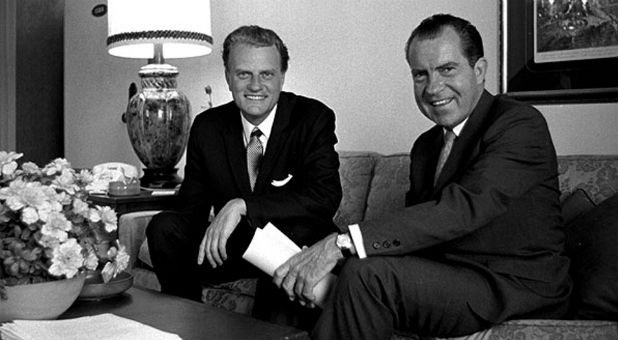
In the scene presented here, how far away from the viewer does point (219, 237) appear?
2.07 m

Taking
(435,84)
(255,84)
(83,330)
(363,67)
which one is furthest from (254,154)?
(83,330)

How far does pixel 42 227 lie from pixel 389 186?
133 centimetres

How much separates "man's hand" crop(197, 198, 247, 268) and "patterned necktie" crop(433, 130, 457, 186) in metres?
0.60

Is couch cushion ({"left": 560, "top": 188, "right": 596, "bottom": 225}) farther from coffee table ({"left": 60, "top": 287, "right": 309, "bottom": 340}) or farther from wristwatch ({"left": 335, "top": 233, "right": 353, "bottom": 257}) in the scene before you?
coffee table ({"left": 60, "top": 287, "right": 309, "bottom": 340})

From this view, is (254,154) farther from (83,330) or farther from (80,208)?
(83,330)

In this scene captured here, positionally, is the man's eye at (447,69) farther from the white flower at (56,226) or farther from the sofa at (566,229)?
the white flower at (56,226)

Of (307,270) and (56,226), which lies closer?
(56,226)

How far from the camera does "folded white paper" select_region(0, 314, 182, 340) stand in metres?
1.39

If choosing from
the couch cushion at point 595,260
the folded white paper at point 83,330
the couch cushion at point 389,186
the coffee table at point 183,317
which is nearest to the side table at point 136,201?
the couch cushion at point 389,186

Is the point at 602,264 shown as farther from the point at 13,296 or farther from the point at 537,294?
the point at 13,296

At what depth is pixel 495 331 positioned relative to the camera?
1.69 meters

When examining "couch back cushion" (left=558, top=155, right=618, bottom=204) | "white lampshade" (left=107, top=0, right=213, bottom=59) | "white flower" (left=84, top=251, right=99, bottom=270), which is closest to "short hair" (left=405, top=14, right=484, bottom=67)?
"couch back cushion" (left=558, top=155, right=618, bottom=204)

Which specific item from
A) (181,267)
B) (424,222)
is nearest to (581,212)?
(424,222)

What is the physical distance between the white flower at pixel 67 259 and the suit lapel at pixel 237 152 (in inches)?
34.3
